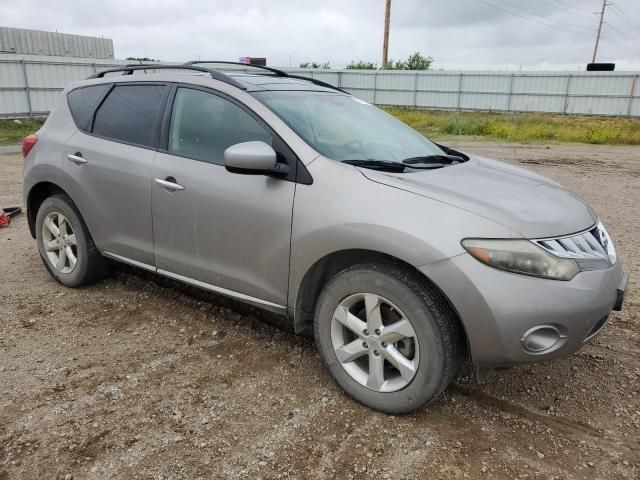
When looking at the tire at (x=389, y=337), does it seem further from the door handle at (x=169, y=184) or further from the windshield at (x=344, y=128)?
the door handle at (x=169, y=184)

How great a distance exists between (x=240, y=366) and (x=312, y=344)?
20.7 inches

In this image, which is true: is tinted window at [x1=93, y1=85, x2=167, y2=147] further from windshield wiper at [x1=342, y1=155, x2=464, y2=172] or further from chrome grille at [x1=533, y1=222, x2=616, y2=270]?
chrome grille at [x1=533, y1=222, x2=616, y2=270]

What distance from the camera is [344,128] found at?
10.7 feet

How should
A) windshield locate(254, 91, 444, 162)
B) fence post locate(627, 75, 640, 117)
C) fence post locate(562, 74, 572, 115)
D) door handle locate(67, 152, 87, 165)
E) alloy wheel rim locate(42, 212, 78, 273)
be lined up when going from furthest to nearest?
fence post locate(562, 74, 572, 115) < fence post locate(627, 75, 640, 117) < alloy wheel rim locate(42, 212, 78, 273) < door handle locate(67, 152, 87, 165) < windshield locate(254, 91, 444, 162)

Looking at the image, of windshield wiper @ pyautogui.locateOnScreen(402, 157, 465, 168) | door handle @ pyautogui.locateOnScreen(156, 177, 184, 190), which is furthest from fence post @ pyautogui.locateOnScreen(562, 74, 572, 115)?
door handle @ pyautogui.locateOnScreen(156, 177, 184, 190)

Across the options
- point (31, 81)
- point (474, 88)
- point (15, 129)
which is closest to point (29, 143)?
point (15, 129)

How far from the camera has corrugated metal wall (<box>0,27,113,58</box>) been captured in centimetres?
2923

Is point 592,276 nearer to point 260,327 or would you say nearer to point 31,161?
point 260,327

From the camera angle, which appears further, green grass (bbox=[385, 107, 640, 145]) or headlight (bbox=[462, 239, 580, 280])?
green grass (bbox=[385, 107, 640, 145])

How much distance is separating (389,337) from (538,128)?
20.4m

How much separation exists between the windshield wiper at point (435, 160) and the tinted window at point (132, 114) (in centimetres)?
166

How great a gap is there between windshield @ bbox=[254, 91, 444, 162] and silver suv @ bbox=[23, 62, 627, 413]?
0.02 meters

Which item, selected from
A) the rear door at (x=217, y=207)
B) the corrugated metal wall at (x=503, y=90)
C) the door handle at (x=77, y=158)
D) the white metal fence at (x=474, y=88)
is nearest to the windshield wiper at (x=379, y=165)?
the rear door at (x=217, y=207)

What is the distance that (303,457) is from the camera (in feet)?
7.79
